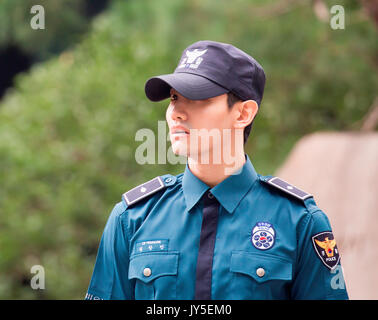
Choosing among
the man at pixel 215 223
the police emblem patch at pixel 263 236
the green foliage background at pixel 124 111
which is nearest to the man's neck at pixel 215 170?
the man at pixel 215 223

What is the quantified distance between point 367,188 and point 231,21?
1233 millimetres

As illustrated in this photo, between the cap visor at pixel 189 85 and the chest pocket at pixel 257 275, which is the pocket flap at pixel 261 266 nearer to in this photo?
the chest pocket at pixel 257 275

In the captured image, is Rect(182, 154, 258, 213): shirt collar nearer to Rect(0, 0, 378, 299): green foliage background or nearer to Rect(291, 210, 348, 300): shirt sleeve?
Rect(291, 210, 348, 300): shirt sleeve

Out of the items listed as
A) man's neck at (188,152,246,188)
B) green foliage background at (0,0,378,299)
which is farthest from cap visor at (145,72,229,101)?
green foliage background at (0,0,378,299)

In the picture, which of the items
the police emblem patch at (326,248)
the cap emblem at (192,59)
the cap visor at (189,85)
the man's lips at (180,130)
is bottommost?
the police emblem patch at (326,248)

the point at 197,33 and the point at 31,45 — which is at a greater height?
the point at 31,45

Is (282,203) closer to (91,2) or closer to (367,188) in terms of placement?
(367,188)

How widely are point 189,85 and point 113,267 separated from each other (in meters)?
0.32

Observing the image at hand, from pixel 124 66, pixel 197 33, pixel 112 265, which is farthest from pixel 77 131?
pixel 112 265

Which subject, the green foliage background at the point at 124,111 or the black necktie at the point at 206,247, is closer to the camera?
the black necktie at the point at 206,247

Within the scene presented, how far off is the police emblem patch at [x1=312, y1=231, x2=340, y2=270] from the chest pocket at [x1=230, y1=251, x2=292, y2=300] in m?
0.06

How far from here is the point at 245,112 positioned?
1.07 m

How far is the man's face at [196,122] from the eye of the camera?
1.03 meters

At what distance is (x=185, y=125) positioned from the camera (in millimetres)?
1030
